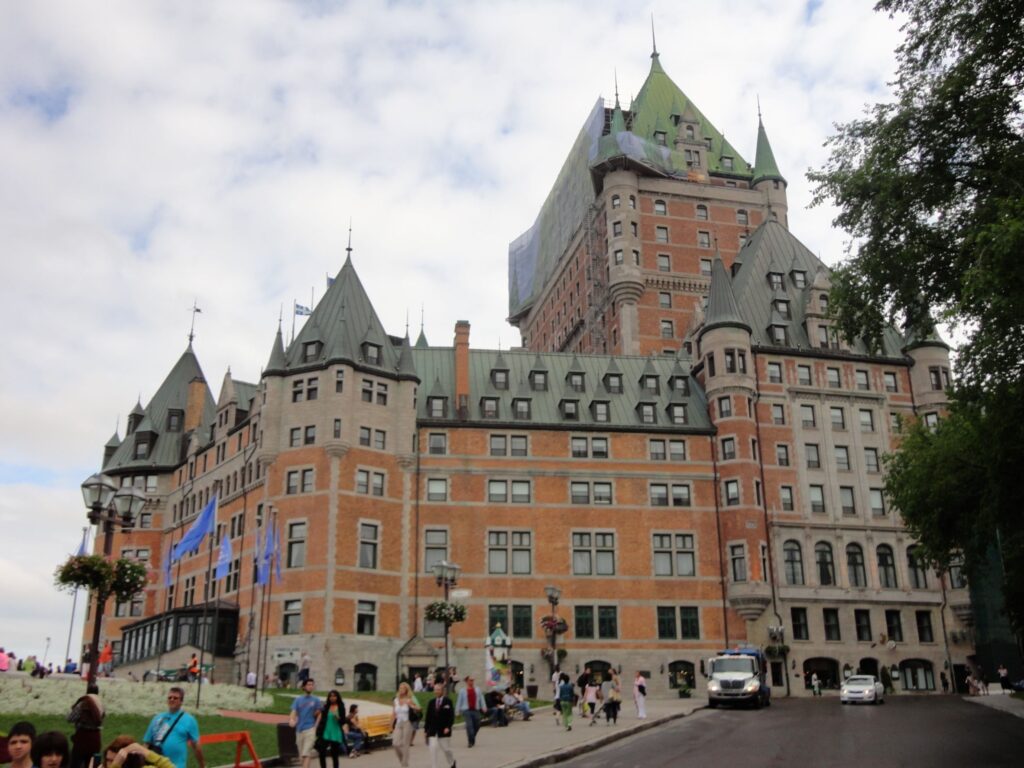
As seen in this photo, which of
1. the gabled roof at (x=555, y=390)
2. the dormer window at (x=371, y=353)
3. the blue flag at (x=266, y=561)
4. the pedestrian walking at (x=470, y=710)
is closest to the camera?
the pedestrian walking at (x=470, y=710)

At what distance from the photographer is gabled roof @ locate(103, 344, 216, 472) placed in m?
77.4

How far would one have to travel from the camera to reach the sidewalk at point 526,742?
23.1 m

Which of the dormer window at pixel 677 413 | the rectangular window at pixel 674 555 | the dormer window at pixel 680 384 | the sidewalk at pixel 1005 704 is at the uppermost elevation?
the dormer window at pixel 680 384

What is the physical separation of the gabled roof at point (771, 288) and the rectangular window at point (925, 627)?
1691 cm

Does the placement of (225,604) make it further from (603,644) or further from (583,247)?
(583,247)

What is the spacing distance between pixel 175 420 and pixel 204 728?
57085 mm

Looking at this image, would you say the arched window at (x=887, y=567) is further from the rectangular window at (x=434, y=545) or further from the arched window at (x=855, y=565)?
Answer: the rectangular window at (x=434, y=545)

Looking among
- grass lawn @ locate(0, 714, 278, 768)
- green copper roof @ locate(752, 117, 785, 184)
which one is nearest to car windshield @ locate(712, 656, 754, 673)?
grass lawn @ locate(0, 714, 278, 768)

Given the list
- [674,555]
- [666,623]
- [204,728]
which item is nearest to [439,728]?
[204,728]

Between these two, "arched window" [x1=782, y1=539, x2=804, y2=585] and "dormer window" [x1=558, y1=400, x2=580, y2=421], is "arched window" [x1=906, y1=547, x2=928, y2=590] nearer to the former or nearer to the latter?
"arched window" [x1=782, y1=539, x2=804, y2=585]

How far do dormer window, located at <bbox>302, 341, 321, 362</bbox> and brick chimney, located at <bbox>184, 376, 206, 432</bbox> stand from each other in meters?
21.5

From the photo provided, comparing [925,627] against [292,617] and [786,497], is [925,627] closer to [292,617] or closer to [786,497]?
[786,497]

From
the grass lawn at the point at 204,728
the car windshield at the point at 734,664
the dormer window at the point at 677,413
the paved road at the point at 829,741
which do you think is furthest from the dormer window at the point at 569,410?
the grass lawn at the point at 204,728

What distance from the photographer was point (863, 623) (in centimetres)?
6188
